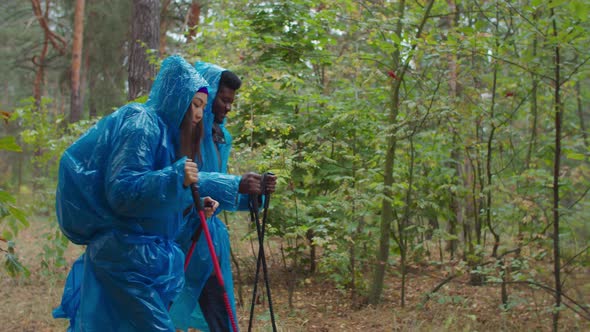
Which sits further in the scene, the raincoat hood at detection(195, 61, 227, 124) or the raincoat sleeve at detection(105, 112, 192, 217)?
the raincoat hood at detection(195, 61, 227, 124)

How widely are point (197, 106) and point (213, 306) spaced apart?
4.01 feet

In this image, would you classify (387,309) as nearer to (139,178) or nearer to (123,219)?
(123,219)

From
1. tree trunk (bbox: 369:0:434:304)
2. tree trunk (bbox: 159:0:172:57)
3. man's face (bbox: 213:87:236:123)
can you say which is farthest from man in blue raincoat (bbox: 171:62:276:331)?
tree trunk (bbox: 159:0:172:57)

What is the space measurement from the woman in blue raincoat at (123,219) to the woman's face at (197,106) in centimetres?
12

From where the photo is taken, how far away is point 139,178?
2355mm

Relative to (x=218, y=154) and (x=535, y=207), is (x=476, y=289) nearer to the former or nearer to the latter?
(x=535, y=207)

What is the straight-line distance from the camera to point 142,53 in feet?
22.4

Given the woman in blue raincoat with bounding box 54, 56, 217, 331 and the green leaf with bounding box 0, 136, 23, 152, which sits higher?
the green leaf with bounding box 0, 136, 23, 152

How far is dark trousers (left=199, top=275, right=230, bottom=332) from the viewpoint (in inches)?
127

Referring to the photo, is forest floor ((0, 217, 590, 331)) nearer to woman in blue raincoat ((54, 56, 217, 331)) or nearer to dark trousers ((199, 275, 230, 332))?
dark trousers ((199, 275, 230, 332))

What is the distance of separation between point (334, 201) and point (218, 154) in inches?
95.9

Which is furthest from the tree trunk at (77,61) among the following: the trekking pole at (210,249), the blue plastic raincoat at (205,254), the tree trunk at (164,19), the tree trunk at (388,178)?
the trekking pole at (210,249)

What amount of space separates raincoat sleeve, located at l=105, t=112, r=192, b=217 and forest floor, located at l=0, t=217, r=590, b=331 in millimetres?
3041

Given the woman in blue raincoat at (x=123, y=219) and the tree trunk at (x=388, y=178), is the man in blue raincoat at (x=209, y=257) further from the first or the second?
the tree trunk at (x=388, y=178)
